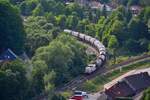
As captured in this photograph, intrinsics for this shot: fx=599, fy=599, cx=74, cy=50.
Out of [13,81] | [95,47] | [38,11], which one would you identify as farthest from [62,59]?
[38,11]

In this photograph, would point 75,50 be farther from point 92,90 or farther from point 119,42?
point 119,42

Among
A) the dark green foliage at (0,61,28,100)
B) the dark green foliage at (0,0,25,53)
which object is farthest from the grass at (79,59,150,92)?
the dark green foliage at (0,61,28,100)

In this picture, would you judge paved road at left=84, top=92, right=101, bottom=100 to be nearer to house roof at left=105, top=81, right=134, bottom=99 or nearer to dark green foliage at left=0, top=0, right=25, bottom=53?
house roof at left=105, top=81, right=134, bottom=99

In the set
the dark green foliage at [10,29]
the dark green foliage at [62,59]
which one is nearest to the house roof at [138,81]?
the dark green foliage at [62,59]

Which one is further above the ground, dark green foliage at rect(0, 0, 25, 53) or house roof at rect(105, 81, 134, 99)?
dark green foliage at rect(0, 0, 25, 53)

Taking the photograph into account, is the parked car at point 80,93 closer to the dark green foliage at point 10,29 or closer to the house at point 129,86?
the house at point 129,86

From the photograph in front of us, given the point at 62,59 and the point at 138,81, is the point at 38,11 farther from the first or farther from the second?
the point at 138,81
